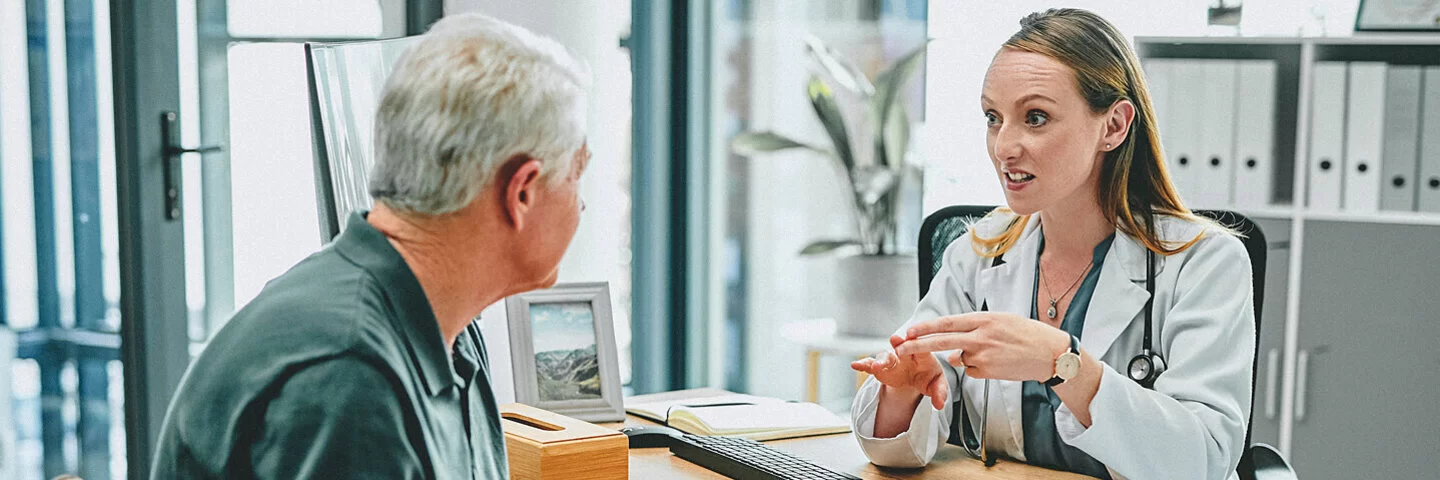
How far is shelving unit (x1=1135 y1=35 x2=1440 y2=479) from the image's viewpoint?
3.00m

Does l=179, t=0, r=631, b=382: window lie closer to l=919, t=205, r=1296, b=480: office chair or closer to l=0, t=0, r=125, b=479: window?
l=0, t=0, r=125, b=479: window

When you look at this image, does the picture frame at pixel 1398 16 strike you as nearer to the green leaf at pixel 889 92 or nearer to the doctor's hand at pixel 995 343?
the green leaf at pixel 889 92

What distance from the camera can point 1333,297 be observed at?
3080mm

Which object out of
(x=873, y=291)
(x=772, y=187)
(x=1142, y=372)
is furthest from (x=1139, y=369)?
(x=772, y=187)

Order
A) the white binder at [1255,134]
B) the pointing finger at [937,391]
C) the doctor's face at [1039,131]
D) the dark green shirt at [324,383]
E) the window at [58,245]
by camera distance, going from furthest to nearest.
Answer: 1. the white binder at [1255,134]
2. the window at [58,245]
3. the doctor's face at [1039,131]
4. the pointing finger at [937,391]
5. the dark green shirt at [324,383]

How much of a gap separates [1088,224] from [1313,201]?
4.92ft

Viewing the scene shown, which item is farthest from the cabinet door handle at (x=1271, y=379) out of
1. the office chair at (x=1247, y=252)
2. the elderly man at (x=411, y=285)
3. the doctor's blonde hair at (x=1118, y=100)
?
the elderly man at (x=411, y=285)

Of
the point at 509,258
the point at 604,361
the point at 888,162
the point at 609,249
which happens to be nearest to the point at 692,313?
the point at 609,249

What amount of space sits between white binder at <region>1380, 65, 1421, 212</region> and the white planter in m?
1.17

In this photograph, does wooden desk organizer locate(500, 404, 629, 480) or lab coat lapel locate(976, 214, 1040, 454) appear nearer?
wooden desk organizer locate(500, 404, 629, 480)

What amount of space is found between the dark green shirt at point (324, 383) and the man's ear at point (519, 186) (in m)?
0.10

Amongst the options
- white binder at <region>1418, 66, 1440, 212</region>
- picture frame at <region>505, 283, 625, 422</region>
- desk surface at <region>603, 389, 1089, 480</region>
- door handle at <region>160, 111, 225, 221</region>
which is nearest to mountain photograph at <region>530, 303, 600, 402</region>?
picture frame at <region>505, 283, 625, 422</region>

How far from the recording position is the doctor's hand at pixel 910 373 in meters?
1.67

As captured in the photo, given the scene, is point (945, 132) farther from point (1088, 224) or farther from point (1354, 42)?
point (1088, 224)
